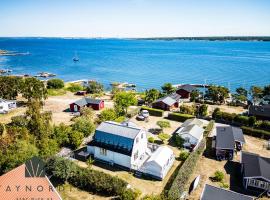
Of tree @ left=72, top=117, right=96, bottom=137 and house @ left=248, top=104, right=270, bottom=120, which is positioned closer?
tree @ left=72, top=117, right=96, bottom=137

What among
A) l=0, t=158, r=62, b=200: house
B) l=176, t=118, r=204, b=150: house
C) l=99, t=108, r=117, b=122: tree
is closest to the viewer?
l=0, t=158, r=62, b=200: house


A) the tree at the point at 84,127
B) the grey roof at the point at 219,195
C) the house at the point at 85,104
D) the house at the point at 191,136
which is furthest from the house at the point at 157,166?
the house at the point at 85,104

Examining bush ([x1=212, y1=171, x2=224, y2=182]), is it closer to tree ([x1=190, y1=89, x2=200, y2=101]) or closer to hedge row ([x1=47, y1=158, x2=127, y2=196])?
hedge row ([x1=47, y1=158, x2=127, y2=196])

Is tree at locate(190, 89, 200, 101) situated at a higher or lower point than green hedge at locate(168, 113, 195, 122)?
higher

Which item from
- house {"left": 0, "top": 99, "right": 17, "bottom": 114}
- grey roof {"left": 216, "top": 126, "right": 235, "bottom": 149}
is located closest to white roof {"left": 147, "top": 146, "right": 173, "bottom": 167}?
grey roof {"left": 216, "top": 126, "right": 235, "bottom": 149}

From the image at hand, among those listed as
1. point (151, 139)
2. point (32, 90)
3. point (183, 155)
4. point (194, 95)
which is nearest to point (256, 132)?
point (183, 155)

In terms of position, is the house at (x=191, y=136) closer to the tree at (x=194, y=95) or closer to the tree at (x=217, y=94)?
the tree at (x=194, y=95)

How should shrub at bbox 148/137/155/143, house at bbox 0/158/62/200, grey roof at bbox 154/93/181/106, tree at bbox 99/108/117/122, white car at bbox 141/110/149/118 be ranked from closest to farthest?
1. house at bbox 0/158/62/200
2. shrub at bbox 148/137/155/143
3. tree at bbox 99/108/117/122
4. white car at bbox 141/110/149/118
5. grey roof at bbox 154/93/181/106
